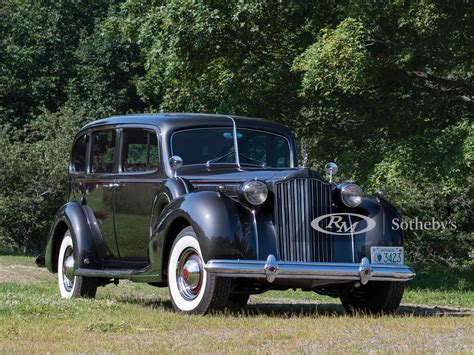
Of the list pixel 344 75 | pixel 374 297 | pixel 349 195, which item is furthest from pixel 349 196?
pixel 344 75

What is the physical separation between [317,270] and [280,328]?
1.12 meters

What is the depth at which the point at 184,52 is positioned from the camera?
18984mm

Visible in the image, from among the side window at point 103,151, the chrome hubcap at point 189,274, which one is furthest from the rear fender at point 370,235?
the side window at point 103,151

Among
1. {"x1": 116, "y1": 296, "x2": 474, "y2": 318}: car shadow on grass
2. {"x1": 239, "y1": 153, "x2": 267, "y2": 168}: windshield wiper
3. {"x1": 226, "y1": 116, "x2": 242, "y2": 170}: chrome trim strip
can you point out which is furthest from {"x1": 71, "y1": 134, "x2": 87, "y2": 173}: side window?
{"x1": 239, "y1": 153, "x2": 267, "y2": 168}: windshield wiper

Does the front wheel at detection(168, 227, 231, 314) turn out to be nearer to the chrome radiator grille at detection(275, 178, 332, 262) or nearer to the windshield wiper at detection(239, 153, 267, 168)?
the chrome radiator grille at detection(275, 178, 332, 262)

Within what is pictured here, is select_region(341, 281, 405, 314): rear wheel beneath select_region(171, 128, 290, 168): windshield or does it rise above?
beneath

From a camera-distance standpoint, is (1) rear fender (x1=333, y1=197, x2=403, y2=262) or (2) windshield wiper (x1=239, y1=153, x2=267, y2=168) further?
(2) windshield wiper (x1=239, y1=153, x2=267, y2=168)

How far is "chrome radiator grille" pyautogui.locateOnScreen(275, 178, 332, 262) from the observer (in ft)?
32.8

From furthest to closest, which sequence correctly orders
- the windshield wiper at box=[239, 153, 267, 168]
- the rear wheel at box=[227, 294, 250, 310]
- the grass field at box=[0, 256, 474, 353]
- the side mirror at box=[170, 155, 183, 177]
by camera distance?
the rear wheel at box=[227, 294, 250, 310] → the windshield wiper at box=[239, 153, 267, 168] → the side mirror at box=[170, 155, 183, 177] → the grass field at box=[0, 256, 474, 353]

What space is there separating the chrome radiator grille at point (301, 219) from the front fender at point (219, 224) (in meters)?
0.32

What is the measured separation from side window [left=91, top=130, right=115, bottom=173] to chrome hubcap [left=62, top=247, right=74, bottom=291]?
3.43 ft

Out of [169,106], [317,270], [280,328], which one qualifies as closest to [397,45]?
[169,106]

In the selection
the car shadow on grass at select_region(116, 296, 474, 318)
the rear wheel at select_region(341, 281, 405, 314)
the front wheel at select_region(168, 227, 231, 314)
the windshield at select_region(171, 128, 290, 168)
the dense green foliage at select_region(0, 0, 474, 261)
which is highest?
the dense green foliage at select_region(0, 0, 474, 261)

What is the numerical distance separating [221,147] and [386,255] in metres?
2.26
